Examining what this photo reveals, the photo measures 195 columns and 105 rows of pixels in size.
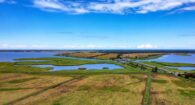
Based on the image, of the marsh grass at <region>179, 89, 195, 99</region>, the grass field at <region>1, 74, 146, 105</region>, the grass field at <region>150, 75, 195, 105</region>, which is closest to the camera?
the grass field at <region>1, 74, 146, 105</region>

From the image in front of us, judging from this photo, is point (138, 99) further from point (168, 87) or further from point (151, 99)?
point (168, 87)

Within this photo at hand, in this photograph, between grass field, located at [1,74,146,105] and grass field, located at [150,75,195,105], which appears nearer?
grass field, located at [1,74,146,105]

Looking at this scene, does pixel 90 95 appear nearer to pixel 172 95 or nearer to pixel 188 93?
pixel 172 95

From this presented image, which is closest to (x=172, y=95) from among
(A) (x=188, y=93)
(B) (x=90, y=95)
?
(A) (x=188, y=93)

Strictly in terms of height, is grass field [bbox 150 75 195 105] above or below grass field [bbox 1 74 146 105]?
below

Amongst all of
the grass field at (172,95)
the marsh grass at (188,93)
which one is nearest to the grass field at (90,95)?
the grass field at (172,95)

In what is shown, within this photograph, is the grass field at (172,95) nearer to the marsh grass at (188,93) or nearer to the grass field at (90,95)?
the marsh grass at (188,93)

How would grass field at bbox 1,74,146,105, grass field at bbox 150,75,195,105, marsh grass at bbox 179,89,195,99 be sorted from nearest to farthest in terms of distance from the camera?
grass field at bbox 1,74,146,105 → grass field at bbox 150,75,195,105 → marsh grass at bbox 179,89,195,99

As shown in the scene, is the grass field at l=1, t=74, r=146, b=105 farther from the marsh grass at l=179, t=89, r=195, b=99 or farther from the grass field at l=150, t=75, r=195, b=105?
the marsh grass at l=179, t=89, r=195, b=99

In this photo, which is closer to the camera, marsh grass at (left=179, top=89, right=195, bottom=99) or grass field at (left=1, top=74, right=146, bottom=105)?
grass field at (left=1, top=74, right=146, bottom=105)

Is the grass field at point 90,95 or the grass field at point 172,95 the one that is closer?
the grass field at point 90,95

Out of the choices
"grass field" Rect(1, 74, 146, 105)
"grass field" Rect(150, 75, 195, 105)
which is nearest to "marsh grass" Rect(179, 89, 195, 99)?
"grass field" Rect(150, 75, 195, 105)

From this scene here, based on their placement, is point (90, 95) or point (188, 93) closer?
point (90, 95)
